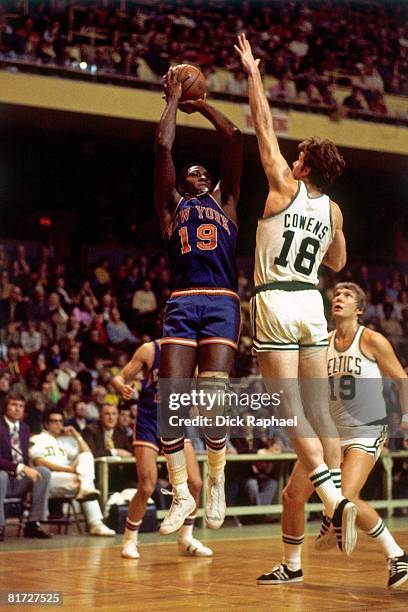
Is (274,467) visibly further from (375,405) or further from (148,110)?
(148,110)

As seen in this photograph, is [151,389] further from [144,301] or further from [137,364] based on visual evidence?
[144,301]

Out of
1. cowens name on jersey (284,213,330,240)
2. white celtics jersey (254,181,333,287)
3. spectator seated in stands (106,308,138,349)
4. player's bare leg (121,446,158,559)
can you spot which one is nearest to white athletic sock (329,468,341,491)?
white celtics jersey (254,181,333,287)

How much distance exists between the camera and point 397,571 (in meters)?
6.84

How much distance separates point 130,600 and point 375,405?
227cm

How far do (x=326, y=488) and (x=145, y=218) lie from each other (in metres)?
15.5

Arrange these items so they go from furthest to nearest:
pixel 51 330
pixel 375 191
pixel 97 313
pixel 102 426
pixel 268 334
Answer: pixel 375 191, pixel 97 313, pixel 51 330, pixel 102 426, pixel 268 334

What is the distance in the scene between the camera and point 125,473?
12016mm

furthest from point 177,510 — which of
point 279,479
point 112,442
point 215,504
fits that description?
point 279,479

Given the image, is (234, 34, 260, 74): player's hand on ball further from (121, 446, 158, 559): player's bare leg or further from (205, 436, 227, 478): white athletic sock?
(121, 446, 158, 559): player's bare leg

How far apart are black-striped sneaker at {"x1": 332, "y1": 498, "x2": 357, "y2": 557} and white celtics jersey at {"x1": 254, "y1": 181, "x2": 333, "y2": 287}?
1.37 metres

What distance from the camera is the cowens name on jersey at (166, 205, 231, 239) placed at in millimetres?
6035

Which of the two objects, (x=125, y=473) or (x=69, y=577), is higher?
(x=125, y=473)

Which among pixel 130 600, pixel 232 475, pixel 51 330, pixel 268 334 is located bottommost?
pixel 130 600

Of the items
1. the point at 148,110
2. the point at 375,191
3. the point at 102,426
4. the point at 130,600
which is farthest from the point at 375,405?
the point at 375,191
